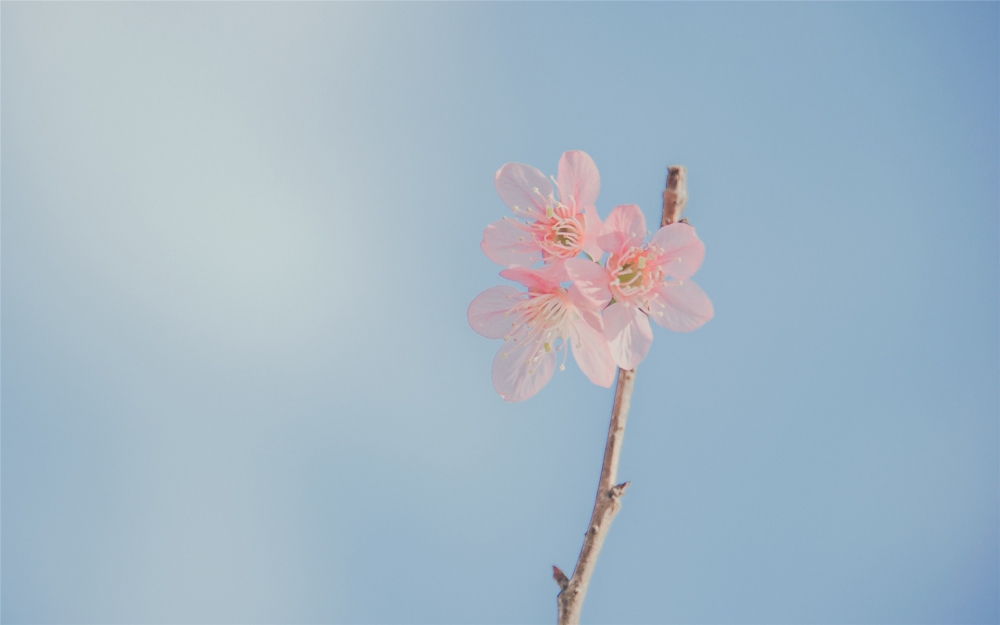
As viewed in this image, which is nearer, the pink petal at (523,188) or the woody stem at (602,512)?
the woody stem at (602,512)

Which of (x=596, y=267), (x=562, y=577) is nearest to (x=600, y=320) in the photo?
(x=596, y=267)

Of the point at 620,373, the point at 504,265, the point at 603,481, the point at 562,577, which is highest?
the point at 504,265

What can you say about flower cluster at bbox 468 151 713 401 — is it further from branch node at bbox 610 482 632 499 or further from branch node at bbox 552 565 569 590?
branch node at bbox 552 565 569 590

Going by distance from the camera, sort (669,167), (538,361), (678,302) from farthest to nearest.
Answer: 1. (538,361)
2. (678,302)
3. (669,167)

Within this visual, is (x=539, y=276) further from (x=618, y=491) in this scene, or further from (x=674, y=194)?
(x=618, y=491)

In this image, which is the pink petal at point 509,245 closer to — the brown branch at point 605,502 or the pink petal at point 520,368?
the pink petal at point 520,368

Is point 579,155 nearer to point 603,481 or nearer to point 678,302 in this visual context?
point 678,302

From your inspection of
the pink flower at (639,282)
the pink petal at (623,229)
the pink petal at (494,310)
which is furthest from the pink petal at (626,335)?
the pink petal at (494,310)
